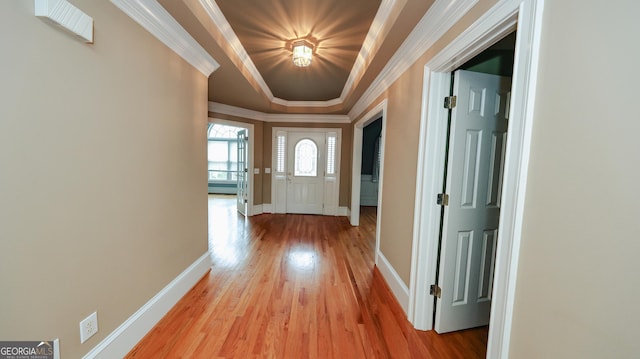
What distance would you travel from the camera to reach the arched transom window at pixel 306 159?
5824mm

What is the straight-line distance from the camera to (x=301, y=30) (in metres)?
2.49

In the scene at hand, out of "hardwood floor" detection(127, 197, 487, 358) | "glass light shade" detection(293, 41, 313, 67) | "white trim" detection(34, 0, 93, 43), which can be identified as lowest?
"hardwood floor" detection(127, 197, 487, 358)

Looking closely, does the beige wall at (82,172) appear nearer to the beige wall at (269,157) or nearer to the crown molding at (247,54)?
the crown molding at (247,54)

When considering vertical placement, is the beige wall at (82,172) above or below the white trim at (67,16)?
below

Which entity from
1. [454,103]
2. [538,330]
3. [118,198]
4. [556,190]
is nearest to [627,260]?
[556,190]

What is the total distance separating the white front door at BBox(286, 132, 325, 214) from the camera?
19.0 feet

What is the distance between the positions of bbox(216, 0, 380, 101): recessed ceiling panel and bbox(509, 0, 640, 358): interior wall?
1.61 metres

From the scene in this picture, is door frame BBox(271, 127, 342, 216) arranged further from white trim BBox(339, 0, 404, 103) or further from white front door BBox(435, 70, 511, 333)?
white front door BBox(435, 70, 511, 333)

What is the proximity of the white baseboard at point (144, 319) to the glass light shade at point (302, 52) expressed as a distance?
101 inches

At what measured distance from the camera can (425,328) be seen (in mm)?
1927

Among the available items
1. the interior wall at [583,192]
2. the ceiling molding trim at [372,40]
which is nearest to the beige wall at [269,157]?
the ceiling molding trim at [372,40]

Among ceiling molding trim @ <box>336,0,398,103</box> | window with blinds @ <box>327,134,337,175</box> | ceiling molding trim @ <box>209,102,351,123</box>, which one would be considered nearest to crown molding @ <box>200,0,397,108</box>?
ceiling molding trim @ <box>336,0,398,103</box>

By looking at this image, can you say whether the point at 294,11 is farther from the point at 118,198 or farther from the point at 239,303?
the point at 239,303

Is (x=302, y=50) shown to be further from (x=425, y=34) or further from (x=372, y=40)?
(x=425, y=34)
